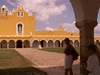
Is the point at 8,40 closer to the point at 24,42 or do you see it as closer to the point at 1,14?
the point at 24,42

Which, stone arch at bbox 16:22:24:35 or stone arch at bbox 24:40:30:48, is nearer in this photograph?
stone arch at bbox 24:40:30:48

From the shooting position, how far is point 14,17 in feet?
134

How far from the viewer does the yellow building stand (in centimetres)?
3825

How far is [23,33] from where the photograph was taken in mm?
40594

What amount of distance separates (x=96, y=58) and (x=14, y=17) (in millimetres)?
38849

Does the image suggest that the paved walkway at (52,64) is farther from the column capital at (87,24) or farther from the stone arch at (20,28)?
the stone arch at (20,28)

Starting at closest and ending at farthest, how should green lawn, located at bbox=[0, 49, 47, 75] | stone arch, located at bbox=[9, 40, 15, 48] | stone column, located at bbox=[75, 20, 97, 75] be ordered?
stone column, located at bbox=[75, 20, 97, 75]
green lawn, located at bbox=[0, 49, 47, 75]
stone arch, located at bbox=[9, 40, 15, 48]

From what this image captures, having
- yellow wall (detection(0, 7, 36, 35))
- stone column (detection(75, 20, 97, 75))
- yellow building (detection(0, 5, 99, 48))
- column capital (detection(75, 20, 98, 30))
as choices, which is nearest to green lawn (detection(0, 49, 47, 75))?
stone column (detection(75, 20, 97, 75))

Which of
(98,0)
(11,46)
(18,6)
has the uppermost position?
(18,6)

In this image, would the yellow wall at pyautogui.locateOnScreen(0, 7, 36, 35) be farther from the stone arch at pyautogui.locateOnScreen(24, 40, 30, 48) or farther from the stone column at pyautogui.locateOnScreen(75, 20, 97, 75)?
the stone column at pyautogui.locateOnScreen(75, 20, 97, 75)

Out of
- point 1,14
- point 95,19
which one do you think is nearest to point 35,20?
point 1,14

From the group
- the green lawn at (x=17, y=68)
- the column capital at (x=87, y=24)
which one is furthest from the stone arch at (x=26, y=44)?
the column capital at (x=87, y=24)

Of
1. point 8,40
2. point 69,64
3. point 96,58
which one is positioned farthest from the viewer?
point 8,40

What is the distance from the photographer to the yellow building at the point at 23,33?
38250 mm
